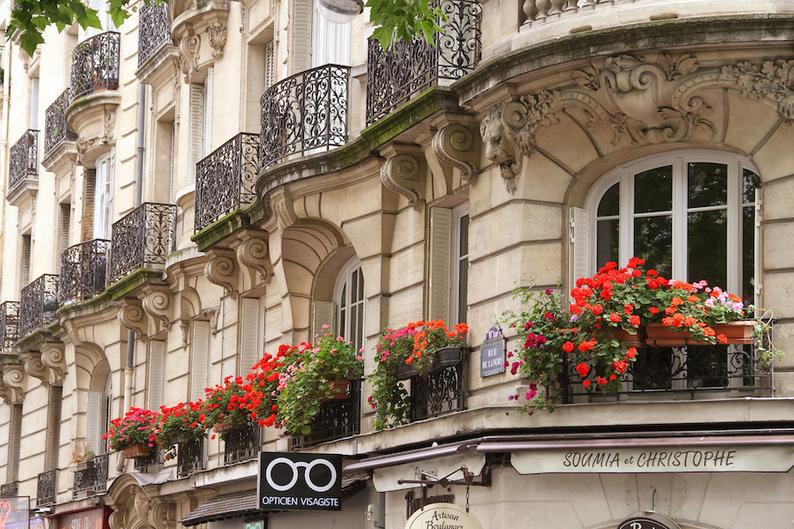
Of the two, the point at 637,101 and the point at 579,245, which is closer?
the point at 637,101

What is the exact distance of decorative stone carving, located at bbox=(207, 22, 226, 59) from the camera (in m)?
25.3

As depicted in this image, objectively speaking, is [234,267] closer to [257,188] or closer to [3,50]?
[257,188]

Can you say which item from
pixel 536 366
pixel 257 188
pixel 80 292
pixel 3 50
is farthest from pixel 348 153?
pixel 3 50

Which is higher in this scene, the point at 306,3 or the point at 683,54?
the point at 306,3

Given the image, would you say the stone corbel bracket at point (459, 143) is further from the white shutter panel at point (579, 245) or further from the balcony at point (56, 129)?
the balcony at point (56, 129)

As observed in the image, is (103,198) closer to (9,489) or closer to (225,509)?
(9,489)

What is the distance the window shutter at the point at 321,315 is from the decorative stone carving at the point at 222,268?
2544mm

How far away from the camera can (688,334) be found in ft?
47.9

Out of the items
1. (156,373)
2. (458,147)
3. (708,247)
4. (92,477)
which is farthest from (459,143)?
(92,477)

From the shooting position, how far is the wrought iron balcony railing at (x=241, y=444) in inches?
876

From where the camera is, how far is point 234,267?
2384 centimetres

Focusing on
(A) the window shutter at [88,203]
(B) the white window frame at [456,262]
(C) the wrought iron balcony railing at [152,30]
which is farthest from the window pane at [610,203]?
(A) the window shutter at [88,203]

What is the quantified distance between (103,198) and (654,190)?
17.4 m

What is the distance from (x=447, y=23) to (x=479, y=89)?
1297 millimetres
